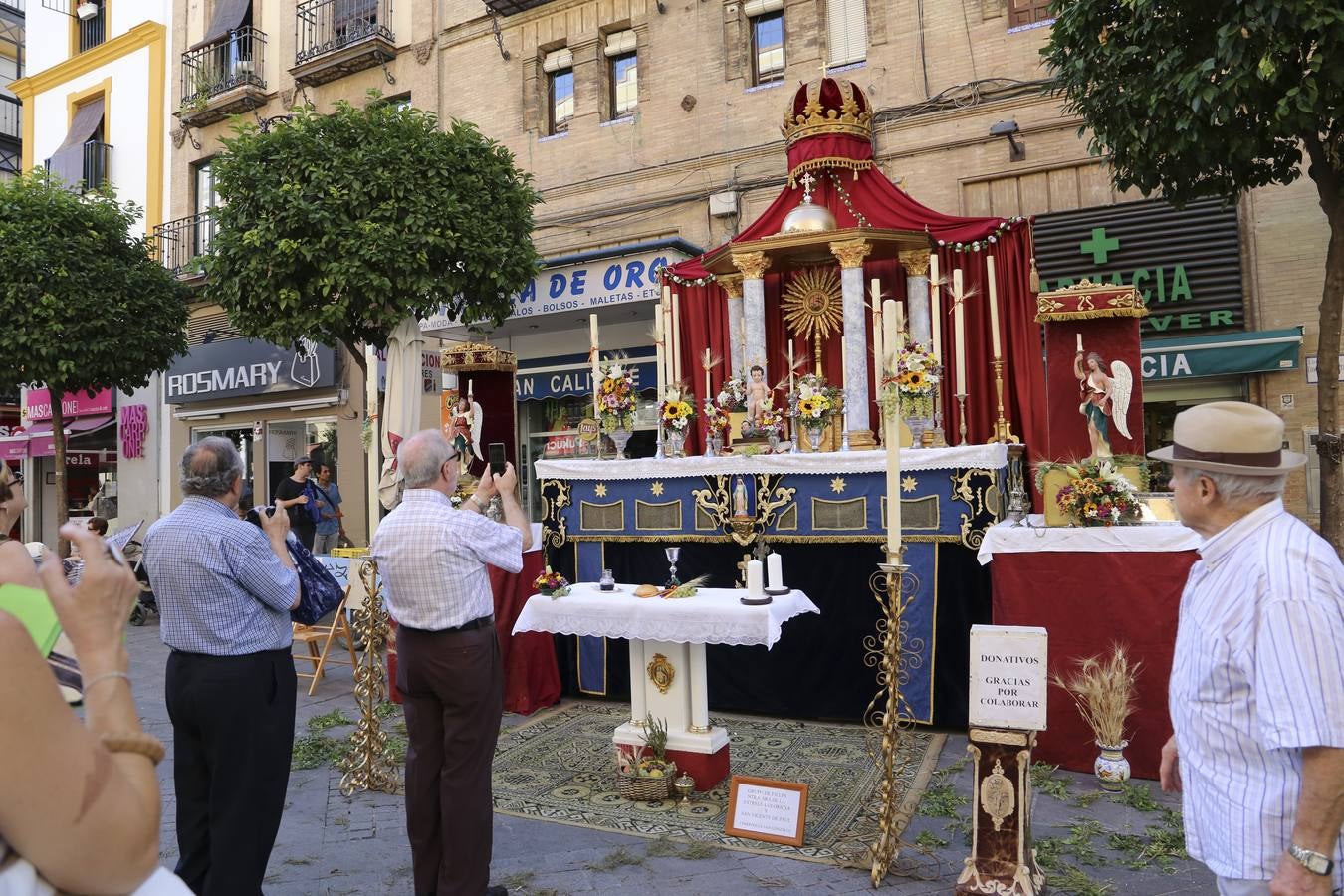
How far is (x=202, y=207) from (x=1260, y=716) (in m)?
20.3

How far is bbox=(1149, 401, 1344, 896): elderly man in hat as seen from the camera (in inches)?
76.0

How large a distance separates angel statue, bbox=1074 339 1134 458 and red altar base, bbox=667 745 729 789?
333 centimetres

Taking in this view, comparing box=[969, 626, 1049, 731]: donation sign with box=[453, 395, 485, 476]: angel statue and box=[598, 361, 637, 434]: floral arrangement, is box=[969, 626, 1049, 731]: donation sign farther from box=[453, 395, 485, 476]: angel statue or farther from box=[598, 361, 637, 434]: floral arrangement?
box=[453, 395, 485, 476]: angel statue

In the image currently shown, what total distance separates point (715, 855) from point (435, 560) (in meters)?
2.02

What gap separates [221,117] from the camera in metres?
17.5

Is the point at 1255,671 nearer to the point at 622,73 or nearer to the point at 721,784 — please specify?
the point at 721,784

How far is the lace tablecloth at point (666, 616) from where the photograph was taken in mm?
4875

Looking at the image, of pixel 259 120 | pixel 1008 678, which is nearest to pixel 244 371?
pixel 259 120

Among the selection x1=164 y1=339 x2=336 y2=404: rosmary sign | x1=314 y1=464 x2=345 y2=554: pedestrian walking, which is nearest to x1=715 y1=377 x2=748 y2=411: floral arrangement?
x1=314 y1=464 x2=345 y2=554: pedestrian walking

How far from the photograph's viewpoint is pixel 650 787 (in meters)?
5.02

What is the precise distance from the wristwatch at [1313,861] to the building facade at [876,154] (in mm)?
6335

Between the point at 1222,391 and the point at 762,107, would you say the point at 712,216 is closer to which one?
the point at 762,107

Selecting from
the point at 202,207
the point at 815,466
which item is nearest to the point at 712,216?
the point at 815,466

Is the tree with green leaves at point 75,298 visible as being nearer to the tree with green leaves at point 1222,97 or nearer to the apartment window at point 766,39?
the apartment window at point 766,39
